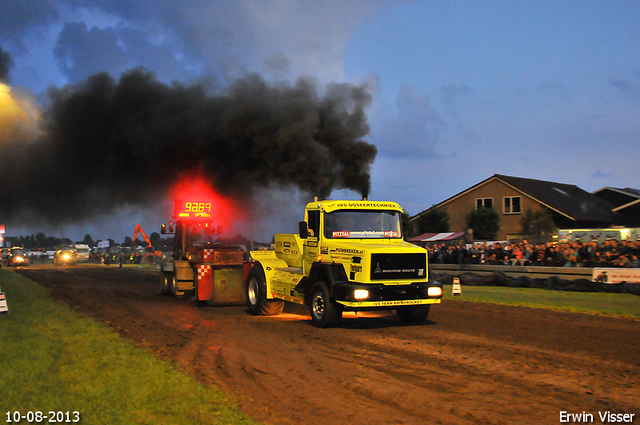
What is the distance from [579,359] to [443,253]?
62.7ft

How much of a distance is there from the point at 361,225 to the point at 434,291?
2066 millimetres

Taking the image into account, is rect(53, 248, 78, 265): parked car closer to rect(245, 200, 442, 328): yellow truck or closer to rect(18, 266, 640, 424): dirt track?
rect(18, 266, 640, 424): dirt track

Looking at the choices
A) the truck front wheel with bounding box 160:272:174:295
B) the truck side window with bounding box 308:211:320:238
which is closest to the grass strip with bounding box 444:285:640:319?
the truck side window with bounding box 308:211:320:238

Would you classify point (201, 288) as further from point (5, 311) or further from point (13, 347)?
point (13, 347)

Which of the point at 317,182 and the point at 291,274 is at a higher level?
the point at 317,182

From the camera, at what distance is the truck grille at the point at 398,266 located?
33.2 ft

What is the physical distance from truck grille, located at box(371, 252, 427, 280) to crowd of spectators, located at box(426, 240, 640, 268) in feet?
35.4

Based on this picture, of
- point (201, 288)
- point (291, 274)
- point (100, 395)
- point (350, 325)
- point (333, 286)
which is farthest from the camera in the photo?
point (201, 288)

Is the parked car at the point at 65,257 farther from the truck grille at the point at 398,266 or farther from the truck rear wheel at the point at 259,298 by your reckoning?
the truck grille at the point at 398,266

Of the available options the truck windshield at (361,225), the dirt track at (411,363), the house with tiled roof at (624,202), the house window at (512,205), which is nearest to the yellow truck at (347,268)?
the truck windshield at (361,225)

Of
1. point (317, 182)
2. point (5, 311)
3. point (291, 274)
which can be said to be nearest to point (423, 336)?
point (291, 274)

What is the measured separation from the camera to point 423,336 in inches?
370

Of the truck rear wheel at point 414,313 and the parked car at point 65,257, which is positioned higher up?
the parked car at point 65,257

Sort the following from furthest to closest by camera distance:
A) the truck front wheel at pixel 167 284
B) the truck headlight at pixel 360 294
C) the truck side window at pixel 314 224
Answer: the truck front wheel at pixel 167 284 < the truck side window at pixel 314 224 < the truck headlight at pixel 360 294
